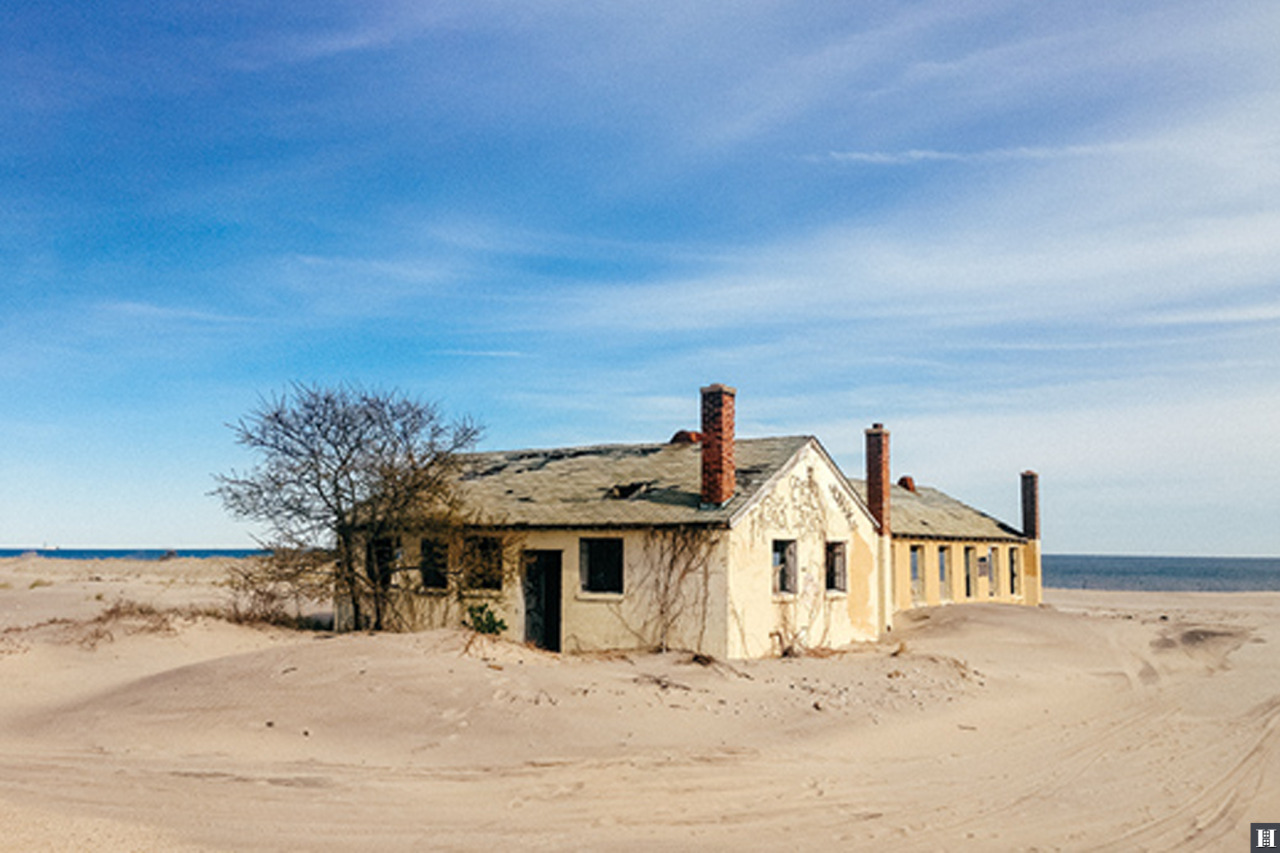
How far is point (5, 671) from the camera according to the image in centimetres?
1669

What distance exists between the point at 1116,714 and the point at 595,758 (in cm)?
973

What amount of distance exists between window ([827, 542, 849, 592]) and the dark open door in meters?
6.66

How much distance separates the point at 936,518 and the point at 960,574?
6.82 feet

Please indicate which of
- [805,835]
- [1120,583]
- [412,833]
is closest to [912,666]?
[805,835]

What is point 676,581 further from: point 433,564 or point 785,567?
point 433,564

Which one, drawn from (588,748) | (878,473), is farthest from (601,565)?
(588,748)

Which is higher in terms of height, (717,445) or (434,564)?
(717,445)

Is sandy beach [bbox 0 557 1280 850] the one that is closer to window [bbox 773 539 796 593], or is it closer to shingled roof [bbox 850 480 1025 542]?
window [bbox 773 539 796 593]

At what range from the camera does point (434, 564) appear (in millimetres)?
22484

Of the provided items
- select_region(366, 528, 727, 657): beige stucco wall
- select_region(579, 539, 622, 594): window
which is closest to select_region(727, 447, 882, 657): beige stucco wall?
select_region(366, 528, 727, 657): beige stucco wall

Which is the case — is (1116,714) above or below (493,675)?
below

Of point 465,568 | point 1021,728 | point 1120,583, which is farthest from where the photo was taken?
point 1120,583

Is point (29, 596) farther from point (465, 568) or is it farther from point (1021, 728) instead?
point (1021, 728)

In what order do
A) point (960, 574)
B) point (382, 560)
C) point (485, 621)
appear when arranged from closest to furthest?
point (485, 621), point (382, 560), point (960, 574)
